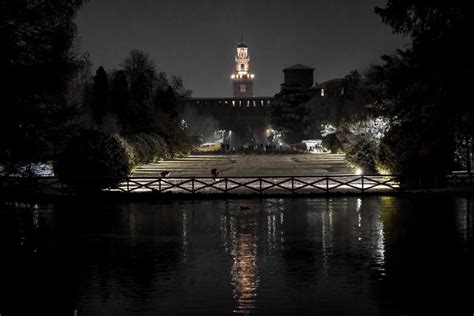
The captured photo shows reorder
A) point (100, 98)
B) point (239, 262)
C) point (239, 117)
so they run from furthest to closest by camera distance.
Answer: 1. point (239, 117)
2. point (100, 98)
3. point (239, 262)

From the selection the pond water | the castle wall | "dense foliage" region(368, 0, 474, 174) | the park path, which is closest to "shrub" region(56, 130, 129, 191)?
the park path

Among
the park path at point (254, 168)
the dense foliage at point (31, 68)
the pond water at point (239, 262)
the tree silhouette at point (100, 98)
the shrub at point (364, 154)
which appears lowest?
the pond water at point (239, 262)

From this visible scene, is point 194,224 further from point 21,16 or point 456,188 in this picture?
point 456,188

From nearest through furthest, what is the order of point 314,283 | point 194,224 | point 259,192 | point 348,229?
point 314,283 < point 348,229 < point 194,224 < point 259,192

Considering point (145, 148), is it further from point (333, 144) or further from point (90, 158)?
point (333, 144)

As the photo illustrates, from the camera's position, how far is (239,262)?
1590 centimetres

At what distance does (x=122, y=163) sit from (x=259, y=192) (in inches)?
356

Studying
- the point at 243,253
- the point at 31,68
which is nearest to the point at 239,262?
the point at 243,253

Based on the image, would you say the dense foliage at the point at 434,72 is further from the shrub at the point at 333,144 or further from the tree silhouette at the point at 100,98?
the tree silhouette at the point at 100,98

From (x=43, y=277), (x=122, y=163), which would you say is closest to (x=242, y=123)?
(x=122, y=163)

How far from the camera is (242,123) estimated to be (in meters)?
158

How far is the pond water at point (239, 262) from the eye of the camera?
11867 millimetres

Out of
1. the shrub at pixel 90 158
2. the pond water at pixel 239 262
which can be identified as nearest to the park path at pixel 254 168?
the shrub at pixel 90 158

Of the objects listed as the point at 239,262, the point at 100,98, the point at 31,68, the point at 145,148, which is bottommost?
the point at 239,262
